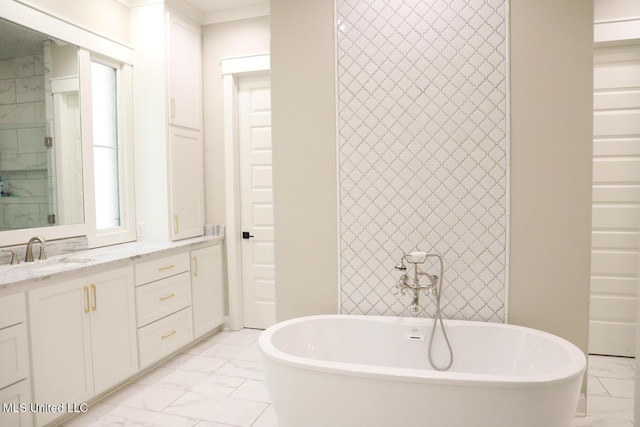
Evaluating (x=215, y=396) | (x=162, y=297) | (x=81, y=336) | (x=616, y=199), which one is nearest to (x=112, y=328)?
(x=81, y=336)

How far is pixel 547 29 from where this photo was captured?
2.20 metres

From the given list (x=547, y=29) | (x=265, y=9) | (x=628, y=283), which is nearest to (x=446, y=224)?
(x=547, y=29)

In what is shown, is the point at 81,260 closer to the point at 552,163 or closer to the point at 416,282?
the point at 416,282

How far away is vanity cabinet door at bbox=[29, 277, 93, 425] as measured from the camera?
214cm

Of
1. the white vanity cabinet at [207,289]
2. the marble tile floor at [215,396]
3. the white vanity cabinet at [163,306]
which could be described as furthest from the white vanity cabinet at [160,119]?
the marble tile floor at [215,396]

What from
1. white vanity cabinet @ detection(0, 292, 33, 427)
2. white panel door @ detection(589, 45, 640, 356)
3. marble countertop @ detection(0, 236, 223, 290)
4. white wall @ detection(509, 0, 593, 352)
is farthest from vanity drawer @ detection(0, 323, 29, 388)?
white panel door @ detection(589, 45, 640, 356)

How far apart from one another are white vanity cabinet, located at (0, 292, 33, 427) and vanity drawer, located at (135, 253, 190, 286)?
86cm

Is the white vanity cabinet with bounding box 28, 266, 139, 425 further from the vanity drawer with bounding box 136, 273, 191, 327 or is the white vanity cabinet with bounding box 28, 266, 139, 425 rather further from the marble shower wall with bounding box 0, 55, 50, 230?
the marble shower wall with bounding box 0, 55, 50, 230

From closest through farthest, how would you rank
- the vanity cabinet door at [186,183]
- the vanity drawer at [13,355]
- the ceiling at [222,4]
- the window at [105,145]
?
the vanity drawer at [13,355]
the window at [105,145]
the vanity cabinet door at [186,183]
the ceiling at [222,4]

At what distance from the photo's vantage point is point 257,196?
3.98 meters

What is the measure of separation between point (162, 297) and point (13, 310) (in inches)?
46.0

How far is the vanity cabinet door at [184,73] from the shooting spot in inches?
138

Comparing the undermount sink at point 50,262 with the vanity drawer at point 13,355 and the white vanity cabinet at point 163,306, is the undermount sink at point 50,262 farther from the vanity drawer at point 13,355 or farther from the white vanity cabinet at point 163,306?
the vanity drawer at point 13,355

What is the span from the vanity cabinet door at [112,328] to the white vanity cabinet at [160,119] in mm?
808
